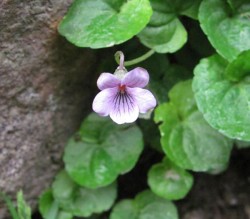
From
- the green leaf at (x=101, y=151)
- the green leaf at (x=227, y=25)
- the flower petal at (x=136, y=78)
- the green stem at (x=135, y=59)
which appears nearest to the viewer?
the flower petal at (x=136, y=78)

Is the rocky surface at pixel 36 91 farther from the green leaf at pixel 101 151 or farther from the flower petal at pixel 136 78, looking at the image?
the flower petal at pixel 136 78

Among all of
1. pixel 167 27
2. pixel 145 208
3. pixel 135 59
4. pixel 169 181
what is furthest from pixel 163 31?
pixel 145 208

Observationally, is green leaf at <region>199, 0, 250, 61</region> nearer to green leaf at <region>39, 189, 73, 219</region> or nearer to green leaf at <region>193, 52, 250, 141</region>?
green leaf at <region>193, 52, 250, 141</region>

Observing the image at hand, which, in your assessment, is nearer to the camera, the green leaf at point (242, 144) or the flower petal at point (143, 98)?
the flower petal at point (143, 98)

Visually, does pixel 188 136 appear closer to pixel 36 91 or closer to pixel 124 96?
pixel 124 96

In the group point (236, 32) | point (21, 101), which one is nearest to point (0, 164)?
point (21, 101)

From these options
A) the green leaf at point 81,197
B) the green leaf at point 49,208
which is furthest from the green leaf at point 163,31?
the green leaf at point 49,208
